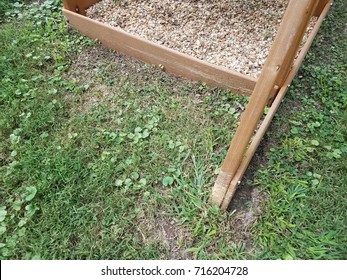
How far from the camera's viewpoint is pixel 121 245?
1.81 m

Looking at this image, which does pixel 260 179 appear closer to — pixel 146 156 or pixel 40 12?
pixel 146 156

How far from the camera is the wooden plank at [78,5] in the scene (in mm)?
2934

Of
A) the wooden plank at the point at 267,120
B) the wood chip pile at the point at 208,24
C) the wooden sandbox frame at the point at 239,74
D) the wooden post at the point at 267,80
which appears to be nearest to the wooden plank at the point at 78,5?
the wooden sandbox frame at the point at 239,74

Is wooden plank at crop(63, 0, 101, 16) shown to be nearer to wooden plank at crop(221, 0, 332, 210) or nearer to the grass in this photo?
the grass

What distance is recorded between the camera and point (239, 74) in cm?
237

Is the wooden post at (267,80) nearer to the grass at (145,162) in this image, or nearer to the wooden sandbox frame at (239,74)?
the wooden sandbox frame at (239,74)

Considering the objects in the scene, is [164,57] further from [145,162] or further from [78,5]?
[78,5]

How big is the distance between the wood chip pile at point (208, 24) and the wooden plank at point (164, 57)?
0.87 feet

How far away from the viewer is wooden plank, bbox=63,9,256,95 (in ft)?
7.91

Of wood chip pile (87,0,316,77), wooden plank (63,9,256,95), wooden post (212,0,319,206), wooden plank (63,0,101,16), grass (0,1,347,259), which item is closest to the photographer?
wooden post (212,0,319,206)

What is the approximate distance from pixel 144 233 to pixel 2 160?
1136mm

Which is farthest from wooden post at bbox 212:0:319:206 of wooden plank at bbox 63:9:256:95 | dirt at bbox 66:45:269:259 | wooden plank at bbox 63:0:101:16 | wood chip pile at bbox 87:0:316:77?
wooden plank at bbox 63:0:101:16
